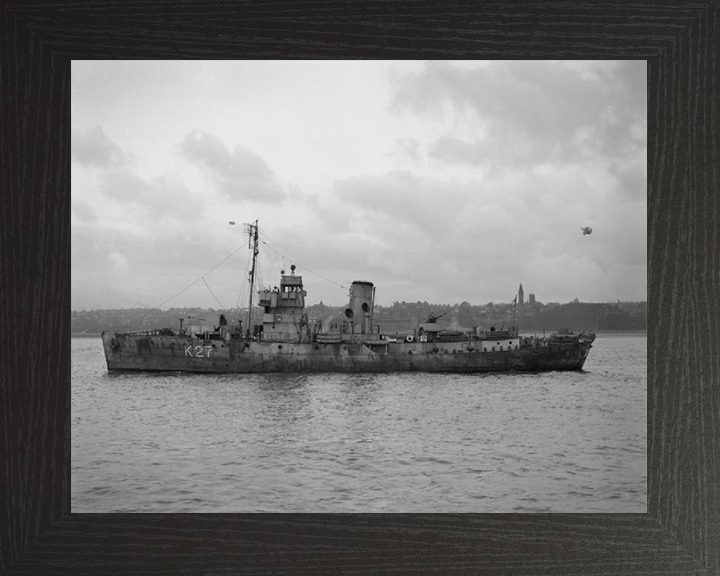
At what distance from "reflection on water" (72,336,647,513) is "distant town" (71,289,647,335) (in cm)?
13

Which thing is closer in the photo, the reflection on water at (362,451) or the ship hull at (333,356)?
the reflection on water at (362,451)

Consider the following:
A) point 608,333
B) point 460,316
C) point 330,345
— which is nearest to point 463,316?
point 460,316

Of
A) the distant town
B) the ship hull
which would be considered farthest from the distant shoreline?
the ship hull

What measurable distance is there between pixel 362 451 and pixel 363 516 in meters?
0.71

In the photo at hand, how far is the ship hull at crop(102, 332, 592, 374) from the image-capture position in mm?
3854

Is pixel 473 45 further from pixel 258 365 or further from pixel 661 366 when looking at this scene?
pixel 258 365

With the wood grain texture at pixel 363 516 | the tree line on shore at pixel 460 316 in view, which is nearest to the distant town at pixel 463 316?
the tree line on shore at pixel 460 316

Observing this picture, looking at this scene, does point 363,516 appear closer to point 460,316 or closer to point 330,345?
point 460,316

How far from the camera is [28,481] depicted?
229 centimetres

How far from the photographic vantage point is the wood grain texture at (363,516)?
2.23 m

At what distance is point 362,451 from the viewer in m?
2.96

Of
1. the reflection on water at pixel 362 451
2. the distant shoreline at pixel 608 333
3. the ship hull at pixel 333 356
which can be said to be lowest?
the reflection on water at pixel 362 451

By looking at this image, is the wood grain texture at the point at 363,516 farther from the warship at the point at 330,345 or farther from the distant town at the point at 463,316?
the warship at the point at 330,345

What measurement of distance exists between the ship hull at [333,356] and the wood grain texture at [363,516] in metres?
1.02
